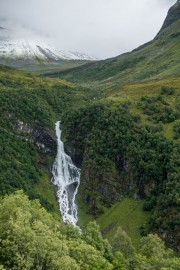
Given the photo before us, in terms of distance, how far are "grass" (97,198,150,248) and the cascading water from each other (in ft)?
42.3

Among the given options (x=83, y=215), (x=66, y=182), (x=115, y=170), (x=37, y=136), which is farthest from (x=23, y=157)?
(x=115, y=170)

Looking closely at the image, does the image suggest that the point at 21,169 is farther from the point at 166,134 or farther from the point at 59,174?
the point at 166,134

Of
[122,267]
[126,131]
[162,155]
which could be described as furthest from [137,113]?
[122,267]

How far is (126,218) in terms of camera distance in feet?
466

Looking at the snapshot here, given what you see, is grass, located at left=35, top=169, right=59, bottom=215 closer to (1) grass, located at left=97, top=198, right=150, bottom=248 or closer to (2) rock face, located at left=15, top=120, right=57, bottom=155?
(2) rock face, located at left=15, top=120, right=57, bottom=155

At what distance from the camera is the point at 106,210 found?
153m

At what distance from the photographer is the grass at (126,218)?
136 metres

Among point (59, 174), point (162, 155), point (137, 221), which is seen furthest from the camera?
point (59, 174)

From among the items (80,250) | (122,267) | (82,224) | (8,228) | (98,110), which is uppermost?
(98,110)

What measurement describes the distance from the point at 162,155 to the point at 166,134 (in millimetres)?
14469

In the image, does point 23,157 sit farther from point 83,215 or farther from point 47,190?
point 83,215

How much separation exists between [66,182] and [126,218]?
39638 mm

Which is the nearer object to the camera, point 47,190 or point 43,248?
point 43,248

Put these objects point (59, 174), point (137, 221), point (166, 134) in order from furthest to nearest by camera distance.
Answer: point (59, 174)
point (166, 134)
point (137, 221)
